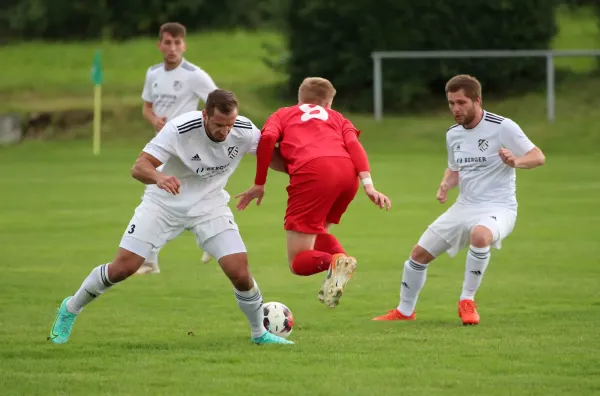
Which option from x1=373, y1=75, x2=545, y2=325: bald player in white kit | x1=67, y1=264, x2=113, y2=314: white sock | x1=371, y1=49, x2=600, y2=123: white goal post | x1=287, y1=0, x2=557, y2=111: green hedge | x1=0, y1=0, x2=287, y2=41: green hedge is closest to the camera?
x1=67, y1=264, x2=113, y2=314: white sock

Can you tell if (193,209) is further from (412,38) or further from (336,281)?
(412,38)

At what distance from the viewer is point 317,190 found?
31.3 ft

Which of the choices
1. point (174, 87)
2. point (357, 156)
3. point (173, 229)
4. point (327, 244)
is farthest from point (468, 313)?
point (174, 87)

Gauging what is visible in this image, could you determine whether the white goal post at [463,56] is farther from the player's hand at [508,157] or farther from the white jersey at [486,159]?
the player's hand at [508,157]

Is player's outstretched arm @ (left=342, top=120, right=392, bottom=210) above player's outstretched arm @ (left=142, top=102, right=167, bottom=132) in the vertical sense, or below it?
above

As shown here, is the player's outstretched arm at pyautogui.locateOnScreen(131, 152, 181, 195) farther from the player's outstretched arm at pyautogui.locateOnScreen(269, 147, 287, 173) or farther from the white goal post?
the white goal post

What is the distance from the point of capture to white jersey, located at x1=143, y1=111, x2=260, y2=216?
8477 millimetres

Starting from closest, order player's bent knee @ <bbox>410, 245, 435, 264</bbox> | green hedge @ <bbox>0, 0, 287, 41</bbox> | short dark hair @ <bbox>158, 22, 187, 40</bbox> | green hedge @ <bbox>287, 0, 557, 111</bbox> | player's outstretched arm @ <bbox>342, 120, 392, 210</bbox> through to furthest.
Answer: player's outstretched arm @ <bbox>342, 120, 392, 210</bbox>
player's bent knee @ <bbox>410, 245, 435, 264</bbox>
short dark hair @ <bbox>158, 22, 187, 40</bbox>
green hedge @ <bbox>287, 0, 557, 111</bbox>
green hedge @ <bbox>0, 0, 287, 41</bbox>

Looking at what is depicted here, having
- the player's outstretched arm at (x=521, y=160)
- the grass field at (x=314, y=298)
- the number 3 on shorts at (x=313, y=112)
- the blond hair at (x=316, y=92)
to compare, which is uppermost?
the blond hair at (x=316, y=92)


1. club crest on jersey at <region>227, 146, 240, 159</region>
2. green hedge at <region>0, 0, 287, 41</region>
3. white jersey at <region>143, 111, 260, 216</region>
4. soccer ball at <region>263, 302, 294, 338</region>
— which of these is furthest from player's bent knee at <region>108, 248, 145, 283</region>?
green hedge at <region>0, 0, 287, 41</region>

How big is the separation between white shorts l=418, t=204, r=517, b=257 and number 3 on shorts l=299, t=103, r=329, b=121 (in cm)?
121

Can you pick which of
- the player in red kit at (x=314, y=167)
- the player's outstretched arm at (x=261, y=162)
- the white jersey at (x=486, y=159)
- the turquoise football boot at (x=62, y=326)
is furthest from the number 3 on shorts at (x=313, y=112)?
the turquoise football boot at (x=62, y=326)

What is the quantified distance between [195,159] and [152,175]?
0.41 meters

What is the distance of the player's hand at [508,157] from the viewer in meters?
9.55
